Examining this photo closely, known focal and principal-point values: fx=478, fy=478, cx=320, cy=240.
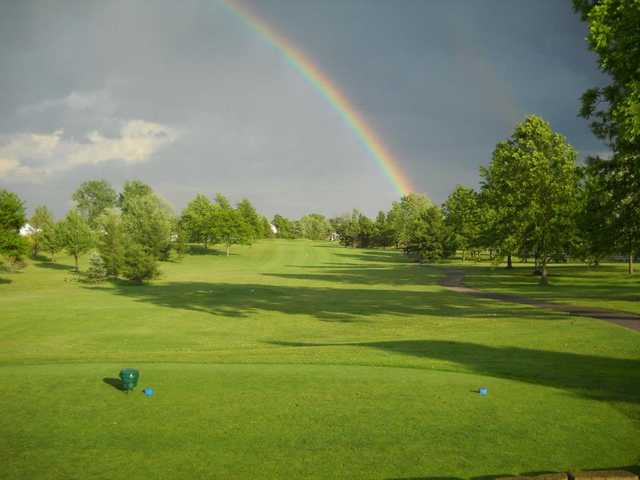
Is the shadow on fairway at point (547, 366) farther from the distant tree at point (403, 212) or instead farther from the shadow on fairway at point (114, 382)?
the distant tree at point (403, 212)

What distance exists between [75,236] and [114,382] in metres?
91.7

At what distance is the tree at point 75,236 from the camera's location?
93.0 m

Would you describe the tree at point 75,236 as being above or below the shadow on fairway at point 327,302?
above

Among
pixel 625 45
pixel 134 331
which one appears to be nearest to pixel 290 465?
pixel 625 45

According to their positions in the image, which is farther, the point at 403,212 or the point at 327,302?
the point at 403,212

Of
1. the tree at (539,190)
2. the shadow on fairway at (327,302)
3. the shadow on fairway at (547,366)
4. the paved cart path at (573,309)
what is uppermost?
the tree at (539,190)

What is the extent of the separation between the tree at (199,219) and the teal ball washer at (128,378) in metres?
124

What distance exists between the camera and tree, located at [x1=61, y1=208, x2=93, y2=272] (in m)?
93.0

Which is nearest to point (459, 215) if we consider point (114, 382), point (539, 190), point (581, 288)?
point (539, 190)

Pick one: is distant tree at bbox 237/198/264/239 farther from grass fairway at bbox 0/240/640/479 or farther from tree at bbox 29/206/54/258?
grass fairway at bbox 0/240/640/479

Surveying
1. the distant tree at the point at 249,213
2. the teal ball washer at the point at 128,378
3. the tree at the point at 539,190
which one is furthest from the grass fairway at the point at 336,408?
the distant tree at the point at 249,213

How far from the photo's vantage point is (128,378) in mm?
10688

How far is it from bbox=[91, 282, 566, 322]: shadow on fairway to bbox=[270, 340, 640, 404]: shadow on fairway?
11.5 meters

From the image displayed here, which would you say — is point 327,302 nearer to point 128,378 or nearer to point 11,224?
point 128,378
